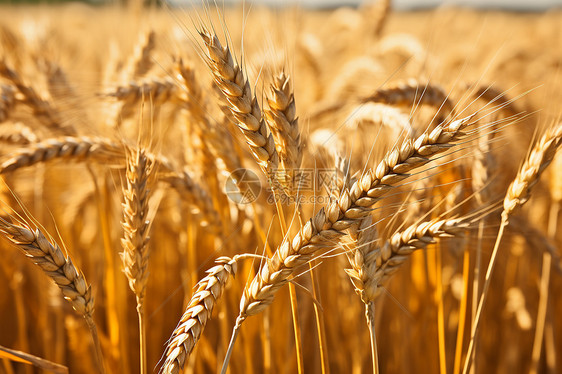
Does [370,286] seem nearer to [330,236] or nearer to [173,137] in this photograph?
[330,236]

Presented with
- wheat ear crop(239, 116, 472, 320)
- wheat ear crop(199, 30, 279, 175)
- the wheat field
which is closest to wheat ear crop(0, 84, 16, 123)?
the wheat field

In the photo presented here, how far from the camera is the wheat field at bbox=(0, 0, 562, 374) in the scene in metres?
0.79

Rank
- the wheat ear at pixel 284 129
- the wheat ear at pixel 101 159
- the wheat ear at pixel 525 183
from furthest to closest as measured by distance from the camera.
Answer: the wheat ear at pixel 101 159
the wheat ear at pixel 525 183
the wheat ear at pixel 284 129

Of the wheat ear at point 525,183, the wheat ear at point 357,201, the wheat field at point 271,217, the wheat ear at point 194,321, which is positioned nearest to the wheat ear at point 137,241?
the wheat field at point 271,217

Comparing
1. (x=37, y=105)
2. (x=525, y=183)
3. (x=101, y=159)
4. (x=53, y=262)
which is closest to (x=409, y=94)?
(x=525, y=183)

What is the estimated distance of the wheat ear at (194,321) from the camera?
2.36 ft

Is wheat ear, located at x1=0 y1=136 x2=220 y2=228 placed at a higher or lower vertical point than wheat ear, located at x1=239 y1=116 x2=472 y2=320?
higher

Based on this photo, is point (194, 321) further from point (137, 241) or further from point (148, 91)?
point (148, 91)

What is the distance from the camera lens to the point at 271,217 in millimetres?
1523

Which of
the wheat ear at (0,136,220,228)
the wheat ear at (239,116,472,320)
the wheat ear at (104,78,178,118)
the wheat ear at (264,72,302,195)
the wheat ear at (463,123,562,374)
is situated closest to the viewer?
the wheat ear at (239,116,472,320)

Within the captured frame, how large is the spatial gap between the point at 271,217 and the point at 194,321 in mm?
799

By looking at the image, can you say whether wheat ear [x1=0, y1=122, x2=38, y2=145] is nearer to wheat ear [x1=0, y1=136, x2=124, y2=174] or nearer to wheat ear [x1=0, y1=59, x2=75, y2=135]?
wheat ear [x1=0, y1=59, x2=75, y2=135]

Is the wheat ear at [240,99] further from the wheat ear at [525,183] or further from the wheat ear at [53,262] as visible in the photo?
the wheat ear at [525,183]

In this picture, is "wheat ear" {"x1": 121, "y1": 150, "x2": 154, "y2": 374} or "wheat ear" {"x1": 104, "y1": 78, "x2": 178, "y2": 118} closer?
"wheat ear" {"x1": 121, "y1": 150, "x2": 154, "y2": 374}
